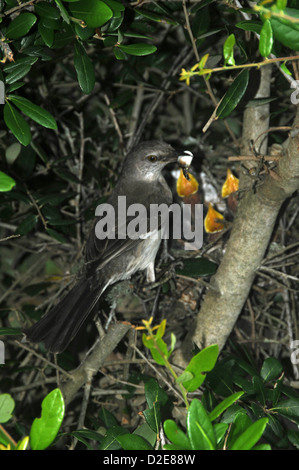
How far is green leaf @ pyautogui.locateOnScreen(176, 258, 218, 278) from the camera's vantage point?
8.41 feet

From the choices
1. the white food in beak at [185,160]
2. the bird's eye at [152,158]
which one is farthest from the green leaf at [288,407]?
the bird's eye at [152,158]

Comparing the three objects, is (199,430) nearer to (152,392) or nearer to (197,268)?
(152,392)

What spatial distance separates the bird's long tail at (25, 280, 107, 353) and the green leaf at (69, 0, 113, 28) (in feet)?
4.96

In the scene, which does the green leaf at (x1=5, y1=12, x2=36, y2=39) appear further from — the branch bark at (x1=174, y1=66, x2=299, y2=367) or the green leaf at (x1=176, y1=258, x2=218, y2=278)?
the green leaf at (x1=176, y1=258, x2=218, y2=278)

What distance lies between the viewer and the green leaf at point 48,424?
1183mm

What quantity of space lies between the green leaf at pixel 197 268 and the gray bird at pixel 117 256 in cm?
39

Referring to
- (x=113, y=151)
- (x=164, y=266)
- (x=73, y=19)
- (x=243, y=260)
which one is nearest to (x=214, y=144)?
(x=113, y=151)

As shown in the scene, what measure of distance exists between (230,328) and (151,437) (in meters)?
1.04

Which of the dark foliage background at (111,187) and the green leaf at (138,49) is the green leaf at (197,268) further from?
the green leaf at (138,49)

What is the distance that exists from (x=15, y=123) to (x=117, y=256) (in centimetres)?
141

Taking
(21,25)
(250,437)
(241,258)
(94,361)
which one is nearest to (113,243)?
(94,361)

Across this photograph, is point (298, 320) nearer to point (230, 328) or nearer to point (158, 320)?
point (230, 328)

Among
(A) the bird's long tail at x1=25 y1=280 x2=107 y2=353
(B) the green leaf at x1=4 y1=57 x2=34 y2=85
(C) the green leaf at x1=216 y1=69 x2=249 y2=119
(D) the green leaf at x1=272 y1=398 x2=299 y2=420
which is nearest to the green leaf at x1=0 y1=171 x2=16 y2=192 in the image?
(B) the green leaf at x1=4 y1=57 x2=34 y2=85
